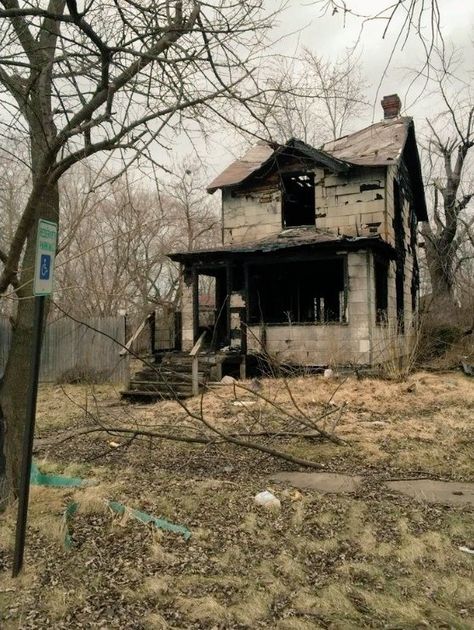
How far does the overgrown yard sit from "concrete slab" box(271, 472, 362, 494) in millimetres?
124

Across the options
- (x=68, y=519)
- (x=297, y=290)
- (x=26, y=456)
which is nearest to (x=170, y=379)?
(x=297, y=290)

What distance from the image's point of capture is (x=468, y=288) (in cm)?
2461

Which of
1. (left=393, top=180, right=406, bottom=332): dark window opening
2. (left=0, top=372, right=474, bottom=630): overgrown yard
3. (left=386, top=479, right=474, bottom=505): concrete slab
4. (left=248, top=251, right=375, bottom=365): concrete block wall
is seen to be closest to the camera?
(left=0, top=372, right=474, bottom=630): overgrown yard

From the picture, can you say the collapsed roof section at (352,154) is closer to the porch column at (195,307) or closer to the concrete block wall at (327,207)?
the concrete block wall at (327,207)

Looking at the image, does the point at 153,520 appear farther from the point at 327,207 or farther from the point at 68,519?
the point at 327,207

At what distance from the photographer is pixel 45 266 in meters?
3.69

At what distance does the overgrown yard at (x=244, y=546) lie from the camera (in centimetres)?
332

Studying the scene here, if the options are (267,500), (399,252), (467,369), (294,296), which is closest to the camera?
(267,500)

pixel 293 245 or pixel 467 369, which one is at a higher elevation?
pixel 293 245

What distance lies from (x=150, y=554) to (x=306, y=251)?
1072cm

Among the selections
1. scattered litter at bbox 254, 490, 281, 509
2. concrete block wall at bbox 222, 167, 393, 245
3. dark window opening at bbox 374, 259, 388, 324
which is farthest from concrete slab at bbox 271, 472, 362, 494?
concrete block wall at bbox 222, 167, 393, 245

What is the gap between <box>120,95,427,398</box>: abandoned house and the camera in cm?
1361

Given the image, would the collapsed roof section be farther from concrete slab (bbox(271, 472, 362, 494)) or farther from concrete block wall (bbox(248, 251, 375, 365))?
concrete slab (bbox(271, 472, 362, 494))

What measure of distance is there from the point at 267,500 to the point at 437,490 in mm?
1777
